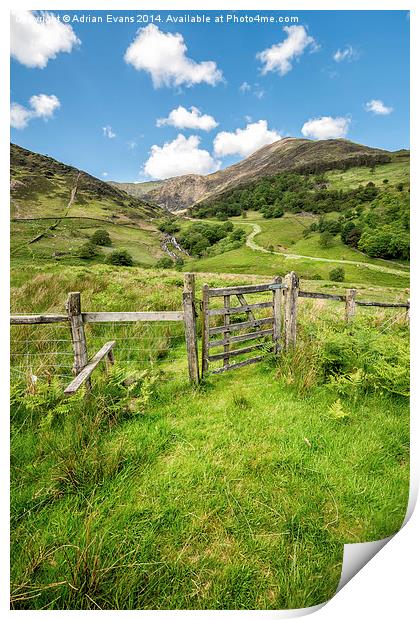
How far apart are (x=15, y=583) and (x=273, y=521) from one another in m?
1.67

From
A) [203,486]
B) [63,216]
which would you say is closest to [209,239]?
[63,216]

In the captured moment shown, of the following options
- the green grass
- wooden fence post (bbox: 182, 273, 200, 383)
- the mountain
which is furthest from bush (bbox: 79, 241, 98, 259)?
the mountain

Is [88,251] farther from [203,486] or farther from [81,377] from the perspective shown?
[203,486]

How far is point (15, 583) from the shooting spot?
61.6 inches

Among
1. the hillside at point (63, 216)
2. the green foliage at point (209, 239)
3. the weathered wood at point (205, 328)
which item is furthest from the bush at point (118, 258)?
the green foliage at point (209, 239)

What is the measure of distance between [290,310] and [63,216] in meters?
27.7

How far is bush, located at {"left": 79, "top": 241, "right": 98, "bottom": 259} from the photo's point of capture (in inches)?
634

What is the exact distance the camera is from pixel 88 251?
16266mm

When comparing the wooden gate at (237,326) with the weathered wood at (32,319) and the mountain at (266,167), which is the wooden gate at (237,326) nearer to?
the weathered wood at (32,319)

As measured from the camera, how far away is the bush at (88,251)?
16.1 meters

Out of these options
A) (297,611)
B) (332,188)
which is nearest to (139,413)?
(297,611)

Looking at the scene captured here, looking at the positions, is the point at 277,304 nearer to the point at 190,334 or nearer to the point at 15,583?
the point at 190,334

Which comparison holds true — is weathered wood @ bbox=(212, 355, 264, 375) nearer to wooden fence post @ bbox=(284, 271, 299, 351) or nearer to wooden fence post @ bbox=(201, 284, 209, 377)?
wooden fence post @ bbox=(201, 284, 209, 377)

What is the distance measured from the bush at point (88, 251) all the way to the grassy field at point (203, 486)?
1418 cm
